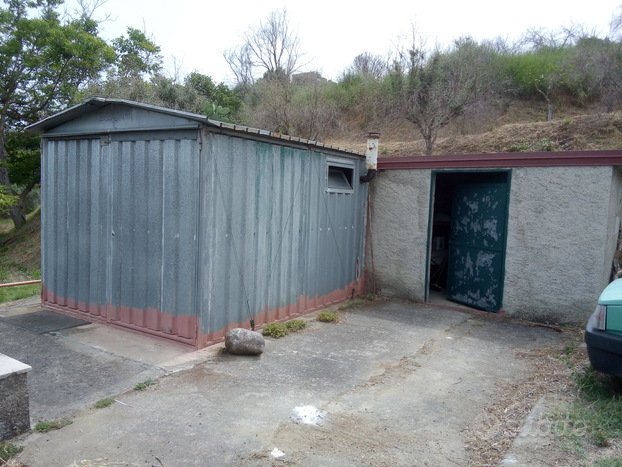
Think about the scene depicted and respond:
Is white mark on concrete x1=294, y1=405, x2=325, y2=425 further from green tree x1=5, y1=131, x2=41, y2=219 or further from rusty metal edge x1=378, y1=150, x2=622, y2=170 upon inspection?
green tree x1=5, y1=131, x2=41, y2=219

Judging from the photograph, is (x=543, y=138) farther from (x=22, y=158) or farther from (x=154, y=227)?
(x=22, y=158)

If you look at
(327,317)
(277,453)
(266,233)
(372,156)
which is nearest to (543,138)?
(372,156)

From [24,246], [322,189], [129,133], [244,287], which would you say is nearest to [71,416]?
[244,287]

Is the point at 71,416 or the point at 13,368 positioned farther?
the point at 71,416

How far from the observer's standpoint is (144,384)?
4383 mm

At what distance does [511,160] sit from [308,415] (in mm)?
5496

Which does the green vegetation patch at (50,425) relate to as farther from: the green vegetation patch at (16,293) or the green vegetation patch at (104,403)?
the green vegetation patch at (16,293)

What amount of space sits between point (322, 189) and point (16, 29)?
1544 cm

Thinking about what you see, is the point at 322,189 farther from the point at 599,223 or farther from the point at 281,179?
the point at 599,223

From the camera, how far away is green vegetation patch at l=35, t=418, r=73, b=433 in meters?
3.54

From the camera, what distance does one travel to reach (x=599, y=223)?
262 inches

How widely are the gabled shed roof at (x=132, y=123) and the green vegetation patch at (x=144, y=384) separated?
9.24 ft

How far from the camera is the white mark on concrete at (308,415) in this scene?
383cm

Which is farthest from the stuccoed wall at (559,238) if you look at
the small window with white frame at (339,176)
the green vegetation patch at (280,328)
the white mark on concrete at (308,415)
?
the white mark on concrete at (308,415)
